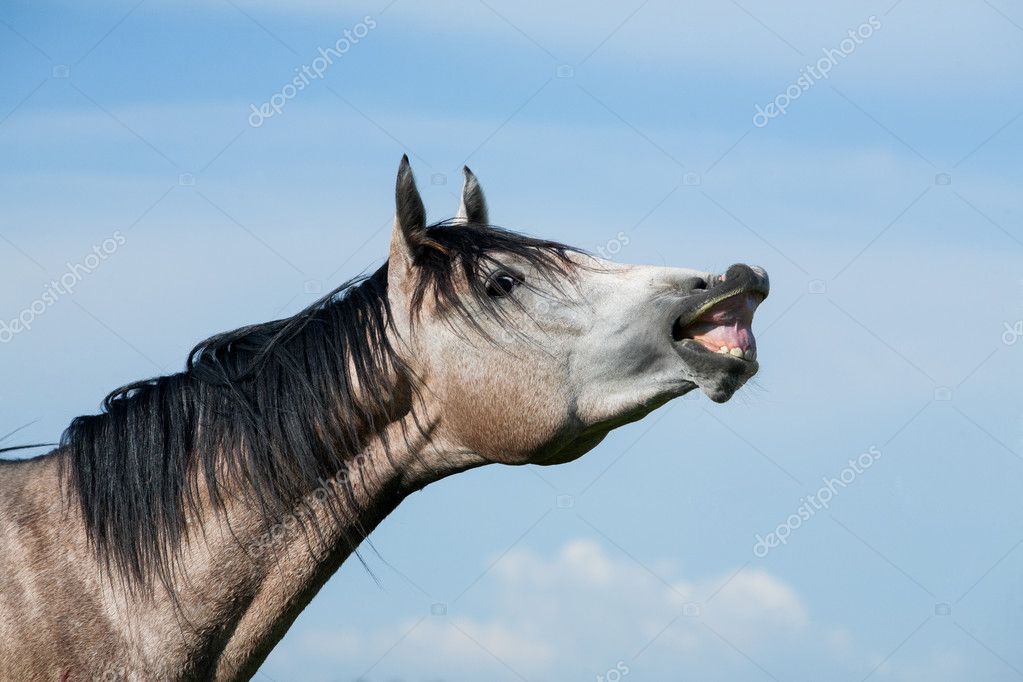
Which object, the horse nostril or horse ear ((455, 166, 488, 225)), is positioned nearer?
the horse nostril

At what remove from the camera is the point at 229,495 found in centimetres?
507

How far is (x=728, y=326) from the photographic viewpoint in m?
5.07

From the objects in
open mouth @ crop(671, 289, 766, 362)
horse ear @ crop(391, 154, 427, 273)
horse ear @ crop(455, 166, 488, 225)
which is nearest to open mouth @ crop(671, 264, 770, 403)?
open mouth @ crop(671, 289, 766, 362)

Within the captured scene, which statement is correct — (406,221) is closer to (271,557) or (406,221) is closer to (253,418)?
(253,418)

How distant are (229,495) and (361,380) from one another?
81 cm

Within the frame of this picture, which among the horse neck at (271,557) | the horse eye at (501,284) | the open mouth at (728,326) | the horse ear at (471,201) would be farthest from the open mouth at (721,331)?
the horse ear at (471,201)

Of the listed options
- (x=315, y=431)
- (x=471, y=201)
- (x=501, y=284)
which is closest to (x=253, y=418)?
(x=315, y=431)

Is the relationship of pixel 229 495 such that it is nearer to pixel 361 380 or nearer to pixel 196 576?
pixel 196 576

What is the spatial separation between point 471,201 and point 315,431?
70.4 inches

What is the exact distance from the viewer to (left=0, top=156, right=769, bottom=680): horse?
496cm

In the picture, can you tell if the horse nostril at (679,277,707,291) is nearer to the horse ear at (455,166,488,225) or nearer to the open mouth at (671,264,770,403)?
the open mouth at (671,264,770,403)

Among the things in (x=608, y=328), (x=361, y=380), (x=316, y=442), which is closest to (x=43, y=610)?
(x=316, y=442)

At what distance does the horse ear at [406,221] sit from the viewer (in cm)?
513

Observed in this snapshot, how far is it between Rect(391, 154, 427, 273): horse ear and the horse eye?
414mm
